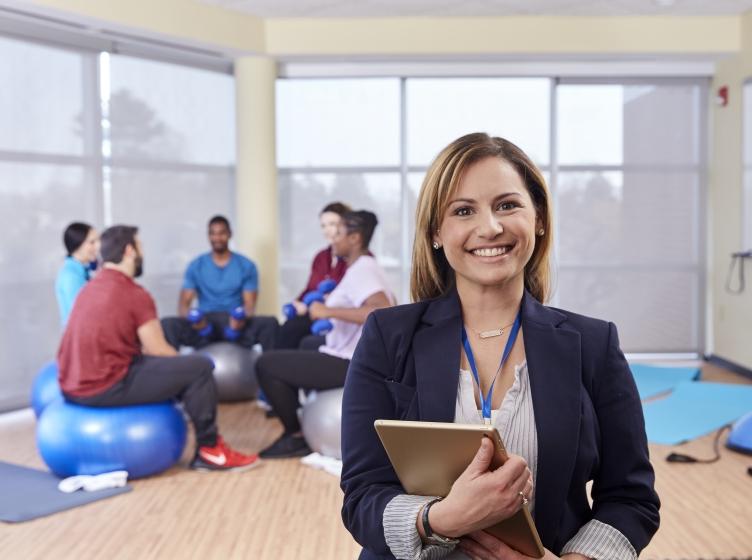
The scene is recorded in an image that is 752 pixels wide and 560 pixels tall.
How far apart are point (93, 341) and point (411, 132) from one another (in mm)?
4131

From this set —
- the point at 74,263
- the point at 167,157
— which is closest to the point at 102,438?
the point at 74,263

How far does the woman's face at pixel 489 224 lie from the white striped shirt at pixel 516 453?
0.51 ft

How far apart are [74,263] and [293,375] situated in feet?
4.73

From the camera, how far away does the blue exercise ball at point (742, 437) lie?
4.23 metres

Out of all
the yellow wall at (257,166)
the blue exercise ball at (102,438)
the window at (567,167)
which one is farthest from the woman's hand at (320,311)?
the window at (567,167)

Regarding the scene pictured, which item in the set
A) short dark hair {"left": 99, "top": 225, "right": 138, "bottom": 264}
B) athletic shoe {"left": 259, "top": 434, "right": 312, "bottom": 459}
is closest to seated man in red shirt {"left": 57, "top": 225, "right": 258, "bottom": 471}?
short dark hair {"left": 99, "top": 225, "right": 138, "bottom": 264}

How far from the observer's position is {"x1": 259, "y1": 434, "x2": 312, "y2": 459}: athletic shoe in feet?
13.9

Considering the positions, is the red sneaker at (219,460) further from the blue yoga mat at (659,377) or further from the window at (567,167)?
the window at (567,167)

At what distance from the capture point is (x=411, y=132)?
7.23 meters

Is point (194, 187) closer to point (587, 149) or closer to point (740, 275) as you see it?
point (587, 149)

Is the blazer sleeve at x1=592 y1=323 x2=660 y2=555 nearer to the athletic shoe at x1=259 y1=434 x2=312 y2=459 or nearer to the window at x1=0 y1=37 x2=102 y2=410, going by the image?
the athletic shoe at x1=259 y1=434 x2=312 y2=459

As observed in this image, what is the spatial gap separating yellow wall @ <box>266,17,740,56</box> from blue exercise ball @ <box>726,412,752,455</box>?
10.8 feet

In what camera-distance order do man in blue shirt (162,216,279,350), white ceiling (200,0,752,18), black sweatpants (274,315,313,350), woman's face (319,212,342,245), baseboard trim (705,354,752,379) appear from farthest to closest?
baseboard trim (705,354,752,379) < white ceiling (200,0,752,18) < man in blue shirt (162,216,279,350) < black sweatpants (274,315,313,350) < woman's face (319,212,342,245)

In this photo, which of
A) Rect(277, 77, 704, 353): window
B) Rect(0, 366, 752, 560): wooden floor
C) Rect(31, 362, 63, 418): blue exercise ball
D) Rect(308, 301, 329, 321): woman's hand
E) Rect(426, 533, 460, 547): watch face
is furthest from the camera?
Rect(277, 77, 704, 353): window
